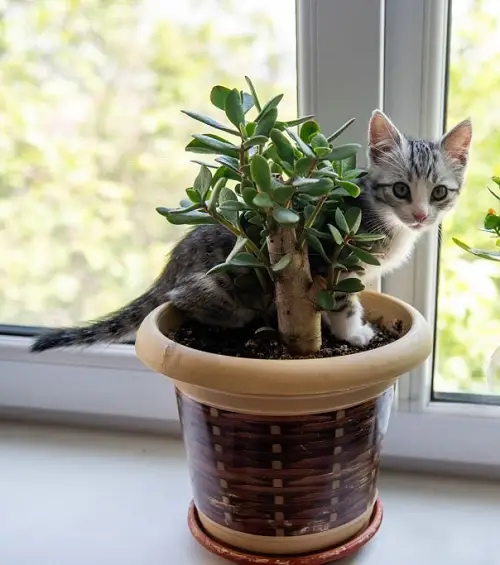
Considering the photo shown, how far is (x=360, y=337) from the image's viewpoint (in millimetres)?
779

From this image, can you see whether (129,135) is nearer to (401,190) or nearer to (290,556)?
(401,190)

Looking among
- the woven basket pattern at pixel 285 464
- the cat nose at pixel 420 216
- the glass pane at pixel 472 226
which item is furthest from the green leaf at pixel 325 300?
the glass pane at pixel 472 226

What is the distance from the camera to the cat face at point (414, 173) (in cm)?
81

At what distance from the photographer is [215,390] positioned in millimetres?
635

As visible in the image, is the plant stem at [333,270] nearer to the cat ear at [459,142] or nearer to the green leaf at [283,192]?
the green leaf at [283,192]

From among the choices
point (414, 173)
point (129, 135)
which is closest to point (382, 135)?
point (414, 173)

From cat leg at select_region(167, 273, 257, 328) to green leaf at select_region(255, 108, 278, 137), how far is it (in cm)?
23

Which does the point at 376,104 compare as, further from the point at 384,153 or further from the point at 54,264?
the point at 54,264

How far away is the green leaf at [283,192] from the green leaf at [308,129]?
0.10 meters

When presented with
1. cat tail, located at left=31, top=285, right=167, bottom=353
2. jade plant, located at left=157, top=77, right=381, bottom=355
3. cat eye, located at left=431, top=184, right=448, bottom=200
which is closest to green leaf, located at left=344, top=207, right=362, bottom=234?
jade plant, located at left=157, top=77, right=381, bottom=355

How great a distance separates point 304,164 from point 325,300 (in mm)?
137

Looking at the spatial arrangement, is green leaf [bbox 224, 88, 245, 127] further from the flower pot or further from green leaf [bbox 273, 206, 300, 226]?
the flower pot

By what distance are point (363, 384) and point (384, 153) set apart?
1.03 ft

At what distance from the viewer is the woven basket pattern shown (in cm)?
66
